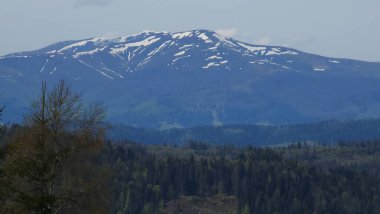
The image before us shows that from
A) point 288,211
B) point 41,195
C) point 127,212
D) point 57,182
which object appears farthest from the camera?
point 288,211

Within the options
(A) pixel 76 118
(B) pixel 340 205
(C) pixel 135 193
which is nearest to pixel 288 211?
(B) pixel 340 205

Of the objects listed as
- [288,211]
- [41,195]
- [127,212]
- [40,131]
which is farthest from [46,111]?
[288,211]

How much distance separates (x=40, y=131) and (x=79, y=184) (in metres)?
3.49

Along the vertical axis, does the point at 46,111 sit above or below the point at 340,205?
above

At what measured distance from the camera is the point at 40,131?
97.9 ft

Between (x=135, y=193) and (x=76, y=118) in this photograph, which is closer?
(x=76, y=118)

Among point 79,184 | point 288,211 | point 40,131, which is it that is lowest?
point 288,211

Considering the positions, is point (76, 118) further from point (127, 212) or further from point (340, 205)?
point (340, 205)

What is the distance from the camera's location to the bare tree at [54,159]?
29.1 m

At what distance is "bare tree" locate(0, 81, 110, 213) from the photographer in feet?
95.3

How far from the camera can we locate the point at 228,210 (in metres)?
187

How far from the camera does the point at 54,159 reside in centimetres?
2953

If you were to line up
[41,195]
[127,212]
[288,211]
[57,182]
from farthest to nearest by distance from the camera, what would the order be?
[288,211] < [127,212] < [57,182] < [41,195]

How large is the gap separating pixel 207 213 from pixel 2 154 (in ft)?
496
